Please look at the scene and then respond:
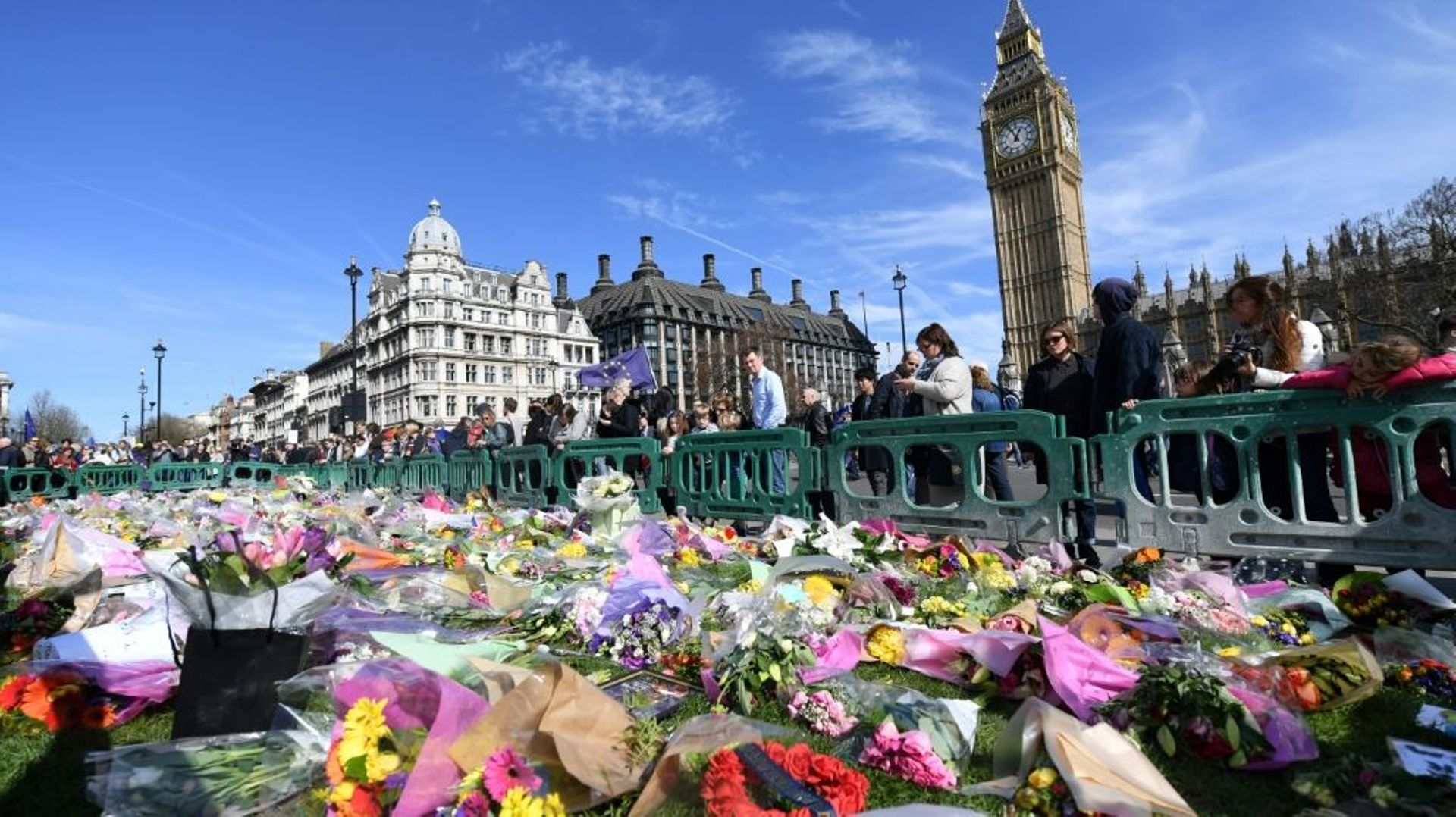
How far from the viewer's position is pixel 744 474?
7.25 meters

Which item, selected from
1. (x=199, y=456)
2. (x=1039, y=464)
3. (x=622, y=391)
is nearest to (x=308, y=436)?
(x=199, y=456)

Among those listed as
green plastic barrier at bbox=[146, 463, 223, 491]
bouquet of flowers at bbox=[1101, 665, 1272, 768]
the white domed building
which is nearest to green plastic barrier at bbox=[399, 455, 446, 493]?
green plastic barrier at bbox=[146, 463, 223, 491]

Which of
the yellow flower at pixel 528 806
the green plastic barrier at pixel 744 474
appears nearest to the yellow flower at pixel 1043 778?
the yellow flower at pixel 528 806

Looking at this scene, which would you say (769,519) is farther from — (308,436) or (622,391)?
(308,436)

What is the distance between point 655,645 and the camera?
3014mm

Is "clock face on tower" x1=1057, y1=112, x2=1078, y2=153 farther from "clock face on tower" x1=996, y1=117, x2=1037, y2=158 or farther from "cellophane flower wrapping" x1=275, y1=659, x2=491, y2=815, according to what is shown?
"cellophane flower wrapping" x1=275, y1=659, x2=491, y2=815

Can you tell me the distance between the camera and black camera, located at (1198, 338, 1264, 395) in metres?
4.62

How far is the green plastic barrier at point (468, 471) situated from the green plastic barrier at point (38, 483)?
8730 mm

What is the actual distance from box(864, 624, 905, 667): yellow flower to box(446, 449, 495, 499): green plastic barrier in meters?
9.59

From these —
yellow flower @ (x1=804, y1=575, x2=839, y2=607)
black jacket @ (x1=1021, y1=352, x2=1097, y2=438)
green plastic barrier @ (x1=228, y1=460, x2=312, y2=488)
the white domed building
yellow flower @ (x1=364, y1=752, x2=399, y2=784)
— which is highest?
the white domed building

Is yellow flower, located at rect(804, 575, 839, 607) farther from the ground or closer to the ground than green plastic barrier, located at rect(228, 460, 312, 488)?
closer to the ground

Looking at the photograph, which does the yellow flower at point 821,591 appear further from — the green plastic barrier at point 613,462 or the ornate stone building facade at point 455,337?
the ornate stone building facade at point 455,337

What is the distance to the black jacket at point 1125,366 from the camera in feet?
16.1

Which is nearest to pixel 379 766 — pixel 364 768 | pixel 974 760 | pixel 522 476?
pixel 364 768
